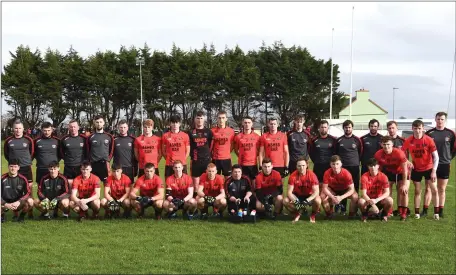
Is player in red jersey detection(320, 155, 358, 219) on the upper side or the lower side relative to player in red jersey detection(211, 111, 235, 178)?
lower

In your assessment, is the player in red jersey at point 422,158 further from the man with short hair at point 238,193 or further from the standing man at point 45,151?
the standing man at point 45,151

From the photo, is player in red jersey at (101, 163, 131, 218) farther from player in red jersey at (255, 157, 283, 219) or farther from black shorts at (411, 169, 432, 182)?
black shorts at (411, 169, 432, 182)

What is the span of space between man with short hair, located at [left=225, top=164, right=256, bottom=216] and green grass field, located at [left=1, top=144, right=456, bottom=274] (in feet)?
1.11

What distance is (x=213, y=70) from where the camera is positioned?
39.3m

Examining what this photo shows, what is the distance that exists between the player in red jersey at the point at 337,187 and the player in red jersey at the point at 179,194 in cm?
A: 219

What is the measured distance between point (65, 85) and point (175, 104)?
8956 mm

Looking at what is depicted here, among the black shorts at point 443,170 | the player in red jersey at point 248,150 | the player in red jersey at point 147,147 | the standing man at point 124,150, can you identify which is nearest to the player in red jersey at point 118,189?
the standing man at point 124,150

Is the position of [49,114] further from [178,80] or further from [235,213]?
[235,213]

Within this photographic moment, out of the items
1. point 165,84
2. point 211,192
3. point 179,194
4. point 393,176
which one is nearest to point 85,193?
point 179,194

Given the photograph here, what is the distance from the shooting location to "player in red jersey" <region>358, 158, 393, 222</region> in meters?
7.72

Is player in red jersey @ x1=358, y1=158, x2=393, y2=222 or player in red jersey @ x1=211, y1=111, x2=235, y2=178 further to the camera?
player in red jersey @ x1=211, y1=111, x2=235, y2=178

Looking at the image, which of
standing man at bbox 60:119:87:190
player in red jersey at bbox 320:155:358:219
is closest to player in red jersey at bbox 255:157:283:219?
player in red jersey at bbox 320:155:358:219

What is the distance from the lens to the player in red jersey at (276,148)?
845 centimetres

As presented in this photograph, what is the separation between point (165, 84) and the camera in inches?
1510
